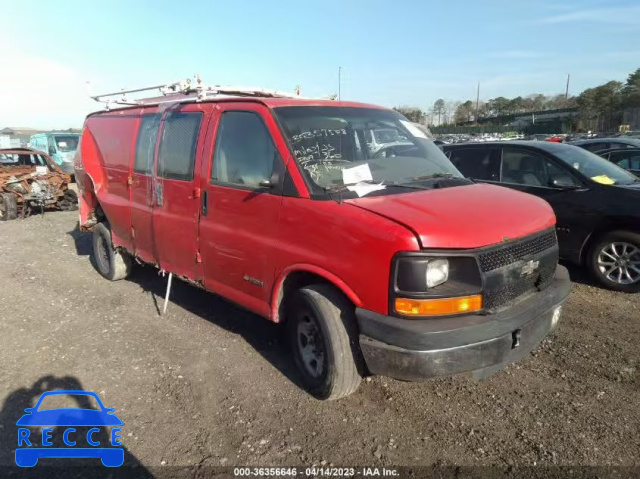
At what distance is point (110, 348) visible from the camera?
423 cm

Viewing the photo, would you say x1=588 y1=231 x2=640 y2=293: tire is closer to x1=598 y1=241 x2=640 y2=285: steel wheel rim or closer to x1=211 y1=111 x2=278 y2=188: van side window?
x1=598 y1=241 x2=640 y2=285: steel wheel rim

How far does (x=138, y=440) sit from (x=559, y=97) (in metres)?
98.6

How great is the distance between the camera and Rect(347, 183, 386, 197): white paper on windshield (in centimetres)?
319

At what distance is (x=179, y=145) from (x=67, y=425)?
8.23 feet

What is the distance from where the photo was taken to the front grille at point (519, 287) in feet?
9.22

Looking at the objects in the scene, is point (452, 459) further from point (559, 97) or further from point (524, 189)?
point (559, 97)

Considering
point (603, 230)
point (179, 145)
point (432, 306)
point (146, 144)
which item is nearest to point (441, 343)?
point (432, 306)

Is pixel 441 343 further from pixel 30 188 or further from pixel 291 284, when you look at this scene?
pixel 30 188

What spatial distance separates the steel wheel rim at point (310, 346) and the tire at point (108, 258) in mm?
3665

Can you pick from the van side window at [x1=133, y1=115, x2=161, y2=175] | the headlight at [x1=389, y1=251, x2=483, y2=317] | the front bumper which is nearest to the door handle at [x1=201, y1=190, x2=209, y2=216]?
the van side window at [x1=133, y1=115, x2=161, y2=175]

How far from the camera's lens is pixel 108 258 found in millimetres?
6234

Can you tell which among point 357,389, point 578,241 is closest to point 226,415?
point 357,389

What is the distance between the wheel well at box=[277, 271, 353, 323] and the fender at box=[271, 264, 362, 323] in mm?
16

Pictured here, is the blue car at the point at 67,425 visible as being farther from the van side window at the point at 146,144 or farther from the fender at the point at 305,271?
the van side window at the point at 146,144
